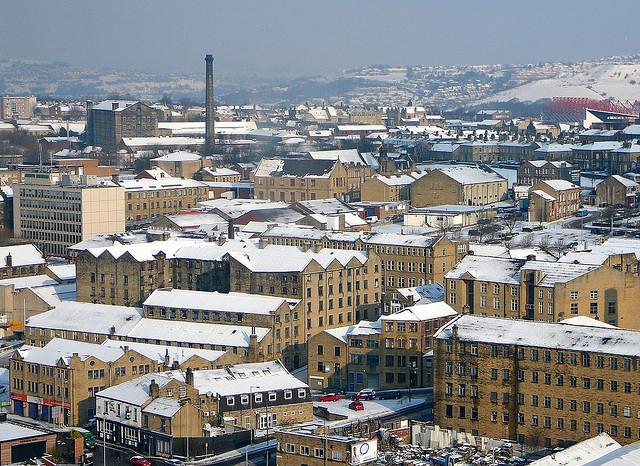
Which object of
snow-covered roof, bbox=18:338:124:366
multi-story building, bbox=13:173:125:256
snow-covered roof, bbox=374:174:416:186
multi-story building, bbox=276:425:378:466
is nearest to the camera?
multi-story building, bbox=276:425:378:466

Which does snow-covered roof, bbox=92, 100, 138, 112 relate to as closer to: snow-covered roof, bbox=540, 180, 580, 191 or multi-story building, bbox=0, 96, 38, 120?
multi-story building, bbox=0, 96, 38, 120

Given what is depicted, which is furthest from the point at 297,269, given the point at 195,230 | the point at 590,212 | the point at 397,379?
the point at 590,212

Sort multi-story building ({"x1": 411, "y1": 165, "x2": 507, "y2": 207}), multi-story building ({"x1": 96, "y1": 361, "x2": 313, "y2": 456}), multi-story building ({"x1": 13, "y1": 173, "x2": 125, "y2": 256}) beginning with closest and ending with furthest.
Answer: multi-story building ({"x1": 96, "y1": 361, "x2": 313, "y2": 456})
multi-story building ({"x1": 13, "y1": 173, "x2": 125, "y2": 256})
multi-story building ({"x1": 411, "y1": 165, "x2": 507, "y2": 207})

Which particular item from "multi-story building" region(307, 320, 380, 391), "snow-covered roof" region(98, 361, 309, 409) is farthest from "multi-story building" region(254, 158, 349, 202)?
"snow-covered roof" region(98, 361, 309, 409)

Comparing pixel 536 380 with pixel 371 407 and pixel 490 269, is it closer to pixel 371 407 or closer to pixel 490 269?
pixel 371 407

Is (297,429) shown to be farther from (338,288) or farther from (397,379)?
(338,288)
